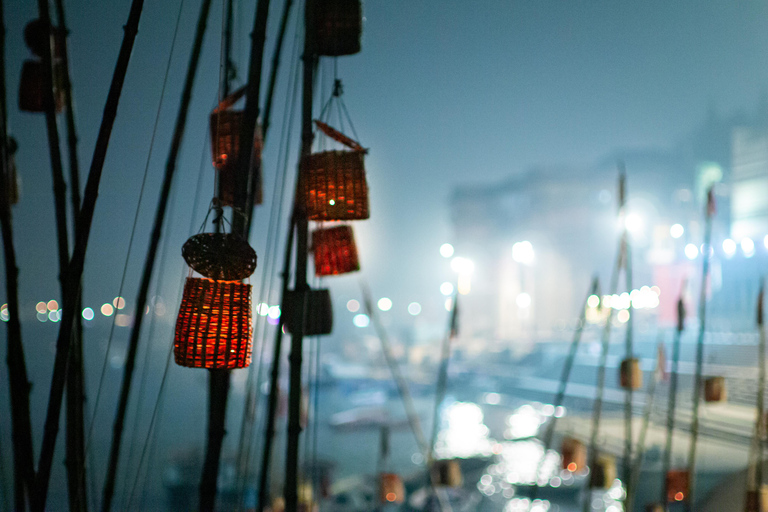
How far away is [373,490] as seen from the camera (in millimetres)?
9812

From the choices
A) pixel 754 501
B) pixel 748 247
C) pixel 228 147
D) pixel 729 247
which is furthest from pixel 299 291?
pixel 748 247

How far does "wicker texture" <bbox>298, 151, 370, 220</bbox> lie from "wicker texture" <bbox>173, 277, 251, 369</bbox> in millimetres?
374

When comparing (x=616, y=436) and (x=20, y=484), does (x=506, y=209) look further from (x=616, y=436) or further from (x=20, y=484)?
(x=20, y=484)

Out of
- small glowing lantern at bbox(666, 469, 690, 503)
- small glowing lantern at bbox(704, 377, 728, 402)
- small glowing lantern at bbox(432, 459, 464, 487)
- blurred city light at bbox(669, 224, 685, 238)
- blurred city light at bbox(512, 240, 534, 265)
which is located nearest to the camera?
small glowing lantern at bbox(704, 377, 728, 402)

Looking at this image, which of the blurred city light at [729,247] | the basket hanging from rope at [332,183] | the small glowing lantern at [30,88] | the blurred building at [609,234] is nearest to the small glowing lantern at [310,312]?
the basket hanging from rope at [332,183]

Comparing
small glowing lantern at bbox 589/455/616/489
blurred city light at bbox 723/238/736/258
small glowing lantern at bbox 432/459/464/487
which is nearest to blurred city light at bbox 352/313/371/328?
blurred city light at bbox 723/238/736/258

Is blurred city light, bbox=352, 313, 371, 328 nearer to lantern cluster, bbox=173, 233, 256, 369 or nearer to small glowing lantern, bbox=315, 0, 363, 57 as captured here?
small glowing lantern, bbox=315, 0, 363, 57

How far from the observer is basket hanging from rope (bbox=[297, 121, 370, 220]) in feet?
4.46

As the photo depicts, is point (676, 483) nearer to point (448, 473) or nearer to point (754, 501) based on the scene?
point (754, 501)

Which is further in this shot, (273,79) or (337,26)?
(273,79)

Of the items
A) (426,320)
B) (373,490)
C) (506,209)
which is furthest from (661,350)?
(426,320)

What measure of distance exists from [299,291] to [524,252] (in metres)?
29.5

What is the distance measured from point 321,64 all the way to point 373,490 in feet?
31.3

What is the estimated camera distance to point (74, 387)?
1.29 meters
